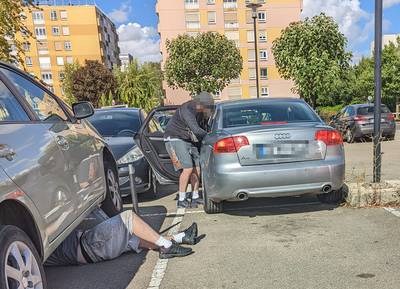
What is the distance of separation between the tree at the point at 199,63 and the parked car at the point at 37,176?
130 feet

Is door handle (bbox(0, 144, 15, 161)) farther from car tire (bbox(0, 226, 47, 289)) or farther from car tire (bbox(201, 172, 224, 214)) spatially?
car tire (bbox(201, 172, 224, 214))

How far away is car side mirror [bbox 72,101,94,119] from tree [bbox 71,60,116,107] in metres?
52.5

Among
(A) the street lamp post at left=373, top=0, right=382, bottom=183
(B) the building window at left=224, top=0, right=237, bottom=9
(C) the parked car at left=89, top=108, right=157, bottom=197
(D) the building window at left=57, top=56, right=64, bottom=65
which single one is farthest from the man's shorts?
(D) the building window at left=57, top=56, right=64, bottom=65

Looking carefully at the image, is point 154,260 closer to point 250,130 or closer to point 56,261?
point 56,261

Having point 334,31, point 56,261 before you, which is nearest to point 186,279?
point 56,261

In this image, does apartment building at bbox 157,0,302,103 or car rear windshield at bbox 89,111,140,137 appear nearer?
car rear windshield at bbox 89,111,140,137

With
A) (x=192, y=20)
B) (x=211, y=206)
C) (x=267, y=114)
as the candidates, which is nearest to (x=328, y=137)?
(x=267, y=114)

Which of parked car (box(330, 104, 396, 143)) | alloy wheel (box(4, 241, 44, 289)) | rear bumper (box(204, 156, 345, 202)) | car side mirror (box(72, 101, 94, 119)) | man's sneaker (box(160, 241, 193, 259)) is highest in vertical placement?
car side mirror (box(72, 101, 94, 119))

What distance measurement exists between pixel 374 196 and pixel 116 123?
489 centimetres

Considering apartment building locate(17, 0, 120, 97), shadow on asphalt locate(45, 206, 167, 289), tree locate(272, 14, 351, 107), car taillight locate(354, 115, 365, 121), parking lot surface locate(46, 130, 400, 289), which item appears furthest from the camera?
apartment building locate(17, 0, 120, 97)

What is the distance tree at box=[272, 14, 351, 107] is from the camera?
24641 millimetres

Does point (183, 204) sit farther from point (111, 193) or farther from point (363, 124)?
point (363, 124)

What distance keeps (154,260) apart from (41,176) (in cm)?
162

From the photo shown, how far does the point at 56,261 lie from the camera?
13.7 ft
